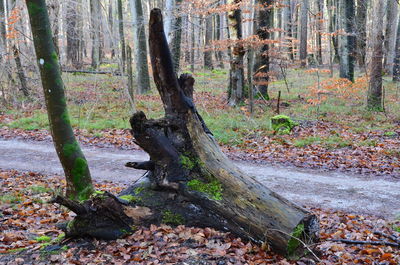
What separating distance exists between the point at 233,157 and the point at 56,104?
19.8 feet

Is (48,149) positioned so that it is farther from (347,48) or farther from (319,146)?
(347,48)

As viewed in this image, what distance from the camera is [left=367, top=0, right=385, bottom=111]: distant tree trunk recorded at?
47.9 feet

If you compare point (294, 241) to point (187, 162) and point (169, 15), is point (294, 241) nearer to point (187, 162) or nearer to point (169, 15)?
point (187, 162)

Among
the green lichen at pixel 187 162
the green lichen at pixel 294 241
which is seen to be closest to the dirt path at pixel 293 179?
the green lichen at pixel 294 241

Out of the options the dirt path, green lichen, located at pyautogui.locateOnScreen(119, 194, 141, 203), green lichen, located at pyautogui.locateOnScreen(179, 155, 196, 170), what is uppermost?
green lichen, located at pyautogui.locateOnScreen(179, 155, 196, 170)

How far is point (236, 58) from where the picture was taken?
1609 cm

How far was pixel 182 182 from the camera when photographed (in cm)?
493

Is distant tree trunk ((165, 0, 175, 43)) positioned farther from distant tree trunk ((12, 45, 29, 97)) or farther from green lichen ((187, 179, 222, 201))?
green lichen ((187, 179, 222, 201))

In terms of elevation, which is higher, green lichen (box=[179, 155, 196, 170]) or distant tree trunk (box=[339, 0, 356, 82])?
distant tree trunk (box=[339, 0, 356, 82])

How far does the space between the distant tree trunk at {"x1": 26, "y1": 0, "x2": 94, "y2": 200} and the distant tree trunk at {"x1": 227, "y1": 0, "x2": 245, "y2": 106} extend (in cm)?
1015

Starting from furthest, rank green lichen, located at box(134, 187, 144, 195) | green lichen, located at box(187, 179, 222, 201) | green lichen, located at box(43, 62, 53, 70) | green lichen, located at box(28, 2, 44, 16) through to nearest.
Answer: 1. green lichen, located at box(43, 62, 53, 70)
2. green lichen, located at box(28, 2, 44, 16)
3. green lichen, located at box(134, 187, 144, 195)
4. green lichen, located at box(187, 179, 222, 201)

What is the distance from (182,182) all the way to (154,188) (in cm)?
45

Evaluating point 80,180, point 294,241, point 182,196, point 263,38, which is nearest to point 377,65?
point 263,38

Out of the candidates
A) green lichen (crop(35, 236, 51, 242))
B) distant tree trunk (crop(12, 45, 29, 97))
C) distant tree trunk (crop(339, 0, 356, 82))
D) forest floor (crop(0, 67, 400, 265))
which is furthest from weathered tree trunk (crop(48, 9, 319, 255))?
distant tree trunk (crop(339, 0, 356, 82))
